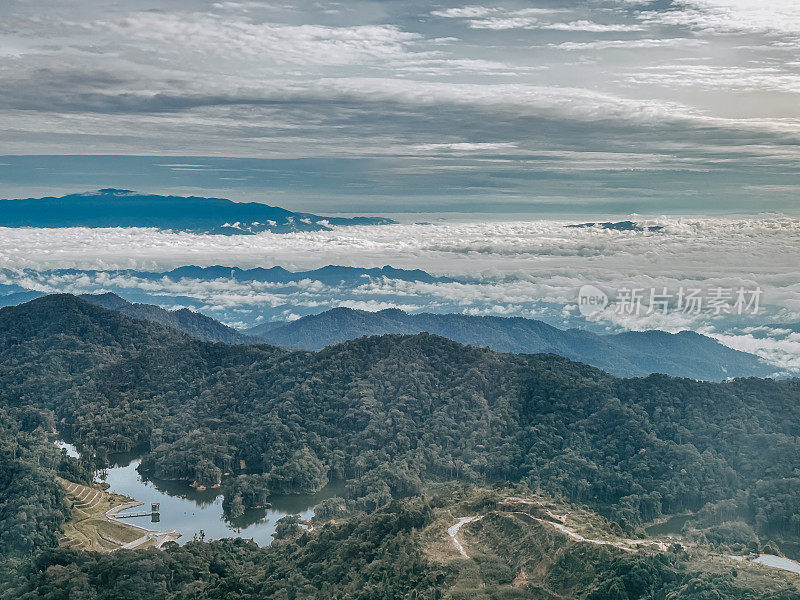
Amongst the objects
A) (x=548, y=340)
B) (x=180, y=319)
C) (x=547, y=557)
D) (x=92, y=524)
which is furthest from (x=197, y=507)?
(x=548, y=340)

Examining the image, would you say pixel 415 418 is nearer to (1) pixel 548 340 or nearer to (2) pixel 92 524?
(2) pixel 92 524

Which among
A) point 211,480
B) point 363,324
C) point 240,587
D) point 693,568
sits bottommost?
point 363,324

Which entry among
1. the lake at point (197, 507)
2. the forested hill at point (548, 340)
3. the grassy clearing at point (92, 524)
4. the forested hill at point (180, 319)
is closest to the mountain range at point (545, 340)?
the forested hill at point (548, 340)

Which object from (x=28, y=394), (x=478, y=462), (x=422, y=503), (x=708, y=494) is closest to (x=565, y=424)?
(x=478, y=462)

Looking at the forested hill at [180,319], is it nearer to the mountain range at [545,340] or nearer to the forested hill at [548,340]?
the mountain range at [545,340]

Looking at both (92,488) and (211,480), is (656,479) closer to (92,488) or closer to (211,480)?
(211,480)

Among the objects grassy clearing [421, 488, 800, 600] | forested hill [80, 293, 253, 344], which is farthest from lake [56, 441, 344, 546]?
forested hill [80, 293, 253, 344]
